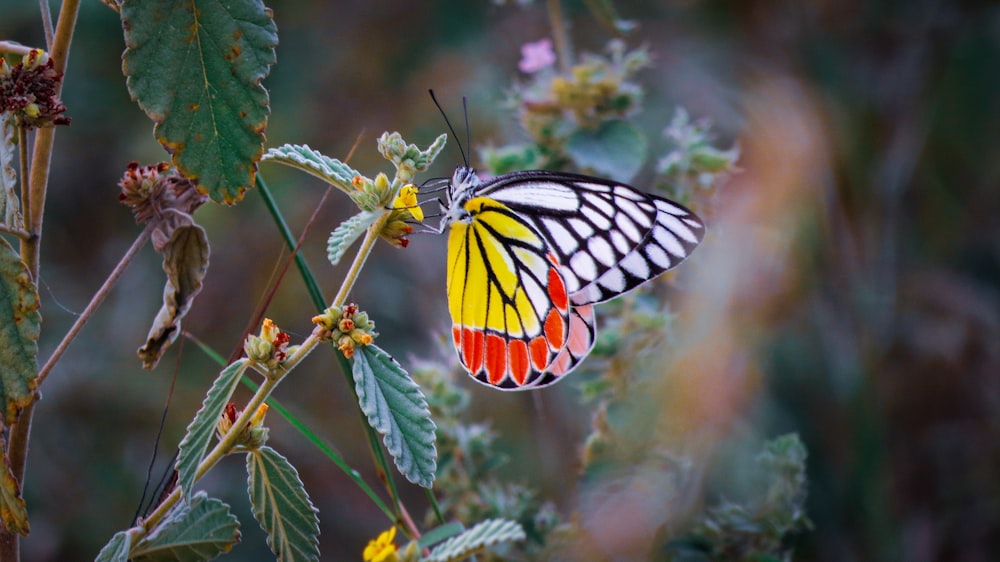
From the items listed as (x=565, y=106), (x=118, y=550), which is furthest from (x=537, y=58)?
(x=118, y=550)

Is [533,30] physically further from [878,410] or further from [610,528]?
[610,528]

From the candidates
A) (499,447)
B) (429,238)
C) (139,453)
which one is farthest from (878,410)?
(139,453)

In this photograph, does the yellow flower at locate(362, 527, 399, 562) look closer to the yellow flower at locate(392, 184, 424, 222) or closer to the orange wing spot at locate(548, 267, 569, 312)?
the yellow flower at locate(392, 184, 424, 222)

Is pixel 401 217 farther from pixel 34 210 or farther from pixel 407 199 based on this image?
pixel 34 210

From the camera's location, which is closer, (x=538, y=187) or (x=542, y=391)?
(x=538, y=187)

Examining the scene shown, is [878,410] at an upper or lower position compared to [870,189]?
lower

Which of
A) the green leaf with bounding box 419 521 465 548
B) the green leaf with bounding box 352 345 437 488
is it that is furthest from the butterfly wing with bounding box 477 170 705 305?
the green leaf with bounding box 352 345 437 488
